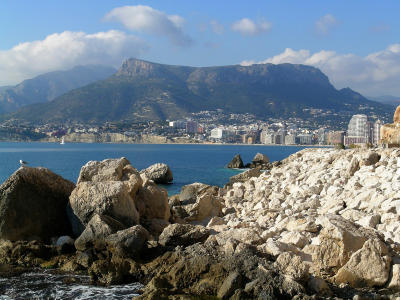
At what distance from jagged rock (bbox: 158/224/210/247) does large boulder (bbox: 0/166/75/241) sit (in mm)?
3872

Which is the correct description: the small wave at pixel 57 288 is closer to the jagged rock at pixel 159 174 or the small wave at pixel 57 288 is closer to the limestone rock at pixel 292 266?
the limestone rock at pixel 292 266

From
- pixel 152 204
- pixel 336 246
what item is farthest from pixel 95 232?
pixel 336 246

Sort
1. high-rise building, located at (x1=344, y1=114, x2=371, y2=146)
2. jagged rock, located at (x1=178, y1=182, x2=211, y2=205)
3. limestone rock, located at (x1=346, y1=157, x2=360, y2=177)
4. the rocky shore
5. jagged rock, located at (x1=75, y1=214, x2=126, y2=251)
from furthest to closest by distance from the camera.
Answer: high-rise building, located at (x1=344, y1=114, x2=371, y2=146) < jagged rock, located at (x1=178, y1=182, x2=211, y2=205) < limestone rock, located at (x1=346, y1=157, x2=360, y2=177) < jagged rock, located at (x1=75, y1=214, x2=126, y2=251) < the rocky shore

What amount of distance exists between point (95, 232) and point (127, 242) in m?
1.25

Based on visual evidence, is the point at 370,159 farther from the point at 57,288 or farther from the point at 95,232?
the point at 57,288

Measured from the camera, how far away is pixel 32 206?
14.0m

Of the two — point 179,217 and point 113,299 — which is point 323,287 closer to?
point 113,299

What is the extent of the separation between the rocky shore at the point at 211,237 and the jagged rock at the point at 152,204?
39 mm

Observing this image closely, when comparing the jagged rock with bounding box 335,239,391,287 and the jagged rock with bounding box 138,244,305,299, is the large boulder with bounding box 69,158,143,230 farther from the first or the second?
the jagged rock with bounding box 335,239,391,287

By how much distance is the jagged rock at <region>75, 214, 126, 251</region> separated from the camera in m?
12.3

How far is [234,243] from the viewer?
1089cm

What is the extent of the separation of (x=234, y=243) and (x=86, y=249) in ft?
13.9

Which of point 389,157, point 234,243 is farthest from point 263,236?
point 389,157

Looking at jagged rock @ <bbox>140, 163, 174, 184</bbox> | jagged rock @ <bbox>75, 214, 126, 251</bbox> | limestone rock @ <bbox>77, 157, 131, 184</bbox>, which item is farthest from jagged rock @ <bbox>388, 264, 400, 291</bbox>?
jagged rock @ <bbox>140, 163, 174, 184</bbox>
